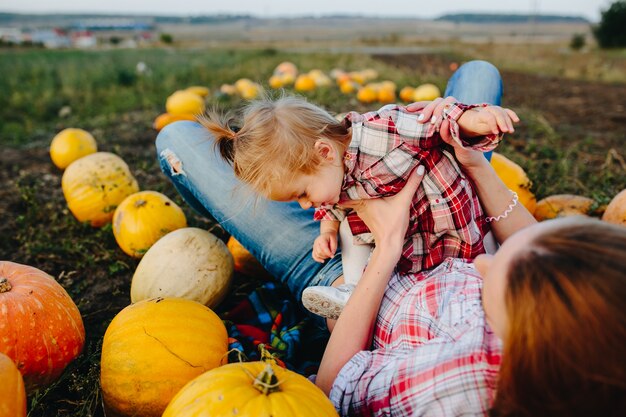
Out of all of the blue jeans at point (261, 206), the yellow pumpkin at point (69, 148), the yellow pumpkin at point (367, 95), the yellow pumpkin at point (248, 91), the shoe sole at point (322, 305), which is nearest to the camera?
the shoe sole at point (322, 305)

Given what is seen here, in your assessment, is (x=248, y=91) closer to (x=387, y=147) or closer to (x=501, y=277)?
(x=387, y=147)

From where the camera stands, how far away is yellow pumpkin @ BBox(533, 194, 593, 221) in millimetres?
3150

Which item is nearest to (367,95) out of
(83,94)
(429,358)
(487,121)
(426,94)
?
(426,94)

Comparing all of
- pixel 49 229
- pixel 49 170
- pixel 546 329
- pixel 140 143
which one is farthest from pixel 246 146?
pixel 140 143

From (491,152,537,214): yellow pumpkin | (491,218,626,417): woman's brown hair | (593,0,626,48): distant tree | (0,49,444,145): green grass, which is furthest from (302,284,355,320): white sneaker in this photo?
(593,0,626,48): distant tree

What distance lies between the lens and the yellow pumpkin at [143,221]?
313 cm

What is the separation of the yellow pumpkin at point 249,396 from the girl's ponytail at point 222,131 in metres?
1.07

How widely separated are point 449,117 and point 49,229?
124 inches

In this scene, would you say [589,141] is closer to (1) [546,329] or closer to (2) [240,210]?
(2) [240,210]

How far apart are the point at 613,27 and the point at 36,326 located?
4086 cm

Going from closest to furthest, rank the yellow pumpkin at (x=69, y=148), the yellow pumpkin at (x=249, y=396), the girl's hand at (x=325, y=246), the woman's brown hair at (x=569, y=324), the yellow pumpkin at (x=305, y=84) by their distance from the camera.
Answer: the woman's brown hair at (x=569, y=324)
the yellow pumpkin at (x=249, y=396)
the girl's hand at (x=325, y=246)
the yellow pumpkin at (x=69, y=148)
the yellow pumpkin at (x=305, y=84)

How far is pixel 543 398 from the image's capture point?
1.04 meters

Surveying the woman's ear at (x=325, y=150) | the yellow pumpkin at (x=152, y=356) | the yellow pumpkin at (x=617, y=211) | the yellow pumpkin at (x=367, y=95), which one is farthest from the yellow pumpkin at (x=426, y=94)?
the yellow pumpkin at (x=152, y=356)

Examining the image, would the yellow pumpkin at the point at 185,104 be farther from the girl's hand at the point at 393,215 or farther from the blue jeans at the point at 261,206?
the girl's hand at the point at 393,215
